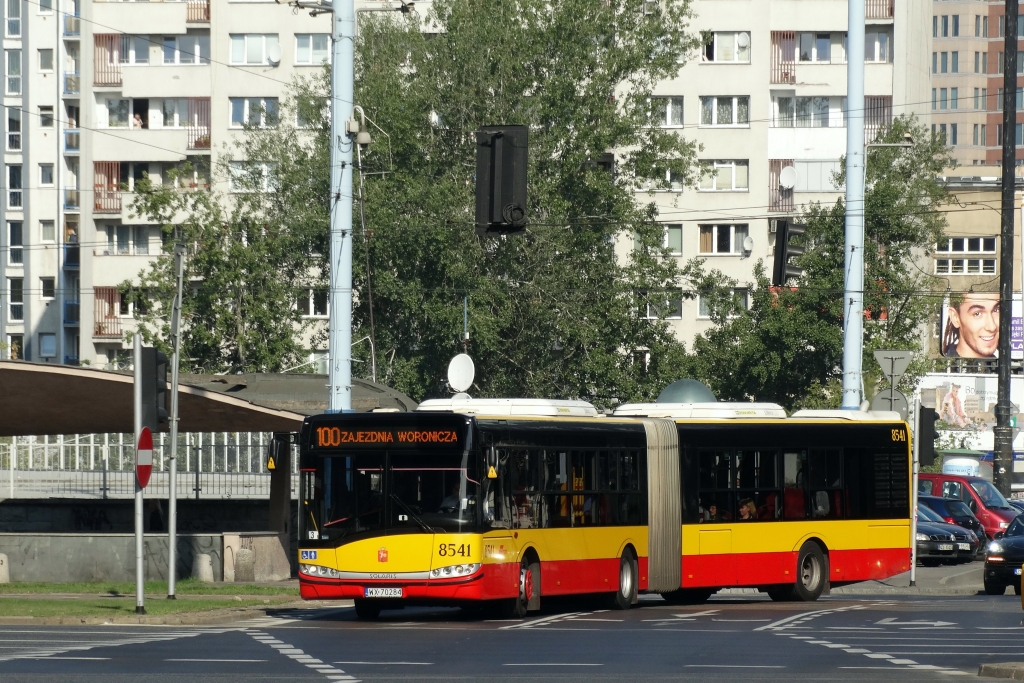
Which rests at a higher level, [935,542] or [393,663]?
[393,663]

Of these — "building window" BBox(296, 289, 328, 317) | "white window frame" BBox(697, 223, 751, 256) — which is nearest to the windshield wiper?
"building window" BBox(296, 289, 328, 317)

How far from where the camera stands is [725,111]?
76500mm

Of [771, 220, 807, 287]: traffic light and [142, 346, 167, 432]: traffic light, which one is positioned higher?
[771, 220, 807, 287]: traffic light

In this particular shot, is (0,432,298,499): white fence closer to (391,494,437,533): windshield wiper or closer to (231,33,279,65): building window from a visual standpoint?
(391,494,437,533): windshield wiper

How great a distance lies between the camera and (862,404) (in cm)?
3167

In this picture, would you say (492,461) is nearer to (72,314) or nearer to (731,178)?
(731,178)

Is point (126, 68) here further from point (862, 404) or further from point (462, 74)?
point (862, 404)

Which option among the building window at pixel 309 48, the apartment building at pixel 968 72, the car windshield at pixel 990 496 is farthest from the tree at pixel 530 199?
the apartment building at pixel 968 72

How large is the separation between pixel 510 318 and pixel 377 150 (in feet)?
20.4

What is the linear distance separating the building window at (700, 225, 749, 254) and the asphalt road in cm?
5176

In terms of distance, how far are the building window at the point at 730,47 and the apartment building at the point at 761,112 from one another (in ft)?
0.13

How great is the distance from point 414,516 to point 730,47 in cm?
5713

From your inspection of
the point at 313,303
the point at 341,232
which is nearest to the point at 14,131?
the point at 313,303

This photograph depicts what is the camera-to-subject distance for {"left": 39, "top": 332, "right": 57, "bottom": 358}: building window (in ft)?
303
